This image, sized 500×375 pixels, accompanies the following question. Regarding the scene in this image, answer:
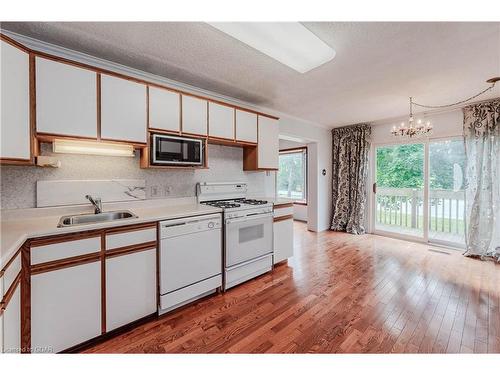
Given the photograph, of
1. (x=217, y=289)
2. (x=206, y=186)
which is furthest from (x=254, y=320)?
(x=206, y=186)

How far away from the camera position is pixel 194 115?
251 centimetres

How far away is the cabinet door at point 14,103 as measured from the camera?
1443mm

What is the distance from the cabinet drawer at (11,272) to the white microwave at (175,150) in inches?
48.6

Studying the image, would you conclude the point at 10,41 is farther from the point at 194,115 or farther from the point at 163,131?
the point at 194,115

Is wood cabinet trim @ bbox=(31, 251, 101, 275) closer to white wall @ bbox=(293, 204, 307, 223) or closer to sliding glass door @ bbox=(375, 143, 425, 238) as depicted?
sliding glass door @ bbox=(375, 143, 425, 238)

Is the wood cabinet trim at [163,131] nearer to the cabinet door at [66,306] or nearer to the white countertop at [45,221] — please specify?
the white countertop at [45,221]

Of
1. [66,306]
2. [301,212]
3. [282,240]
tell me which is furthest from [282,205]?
[301,212]

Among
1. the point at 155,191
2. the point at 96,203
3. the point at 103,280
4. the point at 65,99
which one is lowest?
the point at 103,280

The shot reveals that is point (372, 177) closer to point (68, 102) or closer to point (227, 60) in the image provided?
point (227, 60)

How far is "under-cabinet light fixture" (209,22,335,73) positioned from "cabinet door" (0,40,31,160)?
137 centimetres

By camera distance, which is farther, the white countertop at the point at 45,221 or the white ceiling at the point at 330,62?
the white ceiling at the point at 330,62

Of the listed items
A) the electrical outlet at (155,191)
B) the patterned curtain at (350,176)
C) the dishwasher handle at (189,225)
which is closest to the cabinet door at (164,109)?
the electrical outlet at (155,191)

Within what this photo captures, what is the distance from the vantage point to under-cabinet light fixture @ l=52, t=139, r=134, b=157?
1.92 m

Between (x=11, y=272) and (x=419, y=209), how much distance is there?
5600 millimetres
